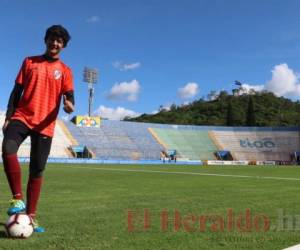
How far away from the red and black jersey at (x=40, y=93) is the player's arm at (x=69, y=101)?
0.29 ft

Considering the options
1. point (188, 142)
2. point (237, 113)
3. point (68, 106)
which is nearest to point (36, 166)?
point (68, 106)

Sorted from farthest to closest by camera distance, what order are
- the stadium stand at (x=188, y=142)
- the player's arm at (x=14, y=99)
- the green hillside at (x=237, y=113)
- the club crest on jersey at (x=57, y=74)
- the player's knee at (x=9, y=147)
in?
the green hillside at (x=237, y=113), the stadium stand at (x=188, y=142), the club crest on jersey at (x=57, y=74), the player's arm at (x=14, y=99), the player's knee at (x=9, y=147)

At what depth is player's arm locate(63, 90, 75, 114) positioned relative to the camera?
5.34m

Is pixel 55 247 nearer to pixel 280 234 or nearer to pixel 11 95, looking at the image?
pixel 11 95

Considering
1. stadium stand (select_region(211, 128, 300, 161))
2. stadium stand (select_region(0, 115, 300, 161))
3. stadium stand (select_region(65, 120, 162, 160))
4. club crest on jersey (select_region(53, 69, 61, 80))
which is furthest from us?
stadium stand (select_region(211, 128, 300, 161))

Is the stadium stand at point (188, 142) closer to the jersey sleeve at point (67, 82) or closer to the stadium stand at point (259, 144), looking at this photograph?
the stadium stand at point (259, 144)

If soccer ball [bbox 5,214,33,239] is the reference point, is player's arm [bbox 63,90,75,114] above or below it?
above

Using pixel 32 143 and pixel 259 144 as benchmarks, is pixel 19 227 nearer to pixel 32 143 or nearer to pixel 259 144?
pixel 32 143

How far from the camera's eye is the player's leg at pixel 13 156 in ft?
16.0

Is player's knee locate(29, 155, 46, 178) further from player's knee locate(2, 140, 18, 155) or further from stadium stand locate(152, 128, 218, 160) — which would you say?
stadium stand locate(152, 128, 218, 160)

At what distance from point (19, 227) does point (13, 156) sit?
2.70ft

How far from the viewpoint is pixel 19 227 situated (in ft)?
15.0

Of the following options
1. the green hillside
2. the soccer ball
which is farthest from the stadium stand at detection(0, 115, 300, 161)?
the soccer ball

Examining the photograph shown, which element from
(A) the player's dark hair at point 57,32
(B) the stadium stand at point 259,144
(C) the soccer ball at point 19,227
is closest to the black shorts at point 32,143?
(C) the soccer ball at point 19,227
